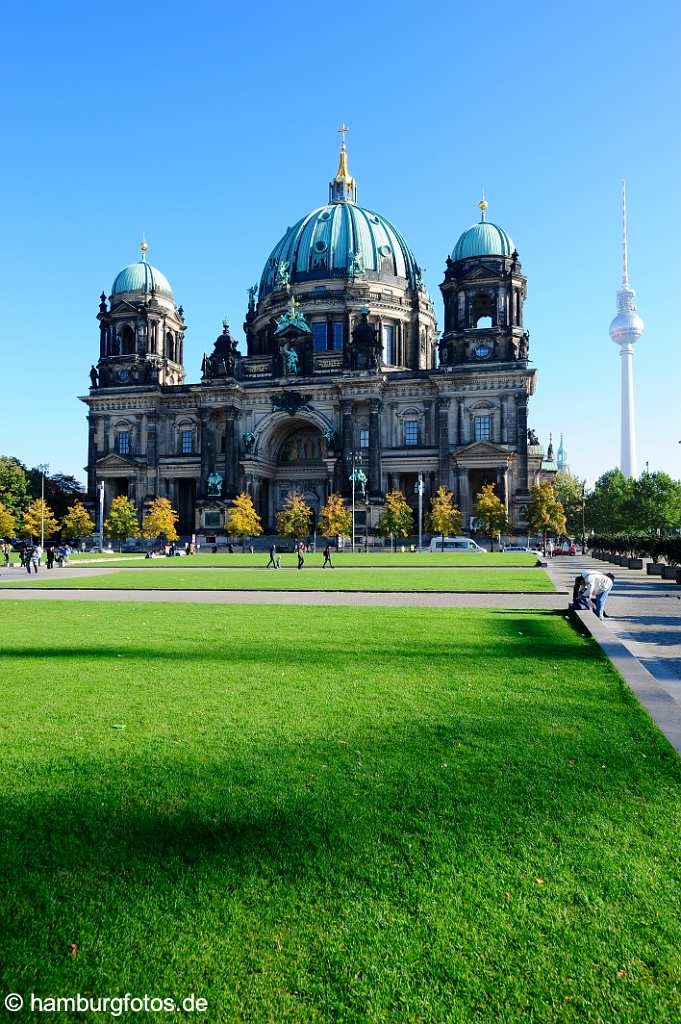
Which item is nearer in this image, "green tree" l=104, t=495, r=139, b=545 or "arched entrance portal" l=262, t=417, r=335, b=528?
"green tree" l=104, t=495, r=139, b=545

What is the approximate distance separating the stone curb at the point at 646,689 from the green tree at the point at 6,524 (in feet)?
245

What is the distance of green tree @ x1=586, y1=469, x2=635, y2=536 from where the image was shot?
90062 millimetres

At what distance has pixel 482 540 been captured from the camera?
2763 inches

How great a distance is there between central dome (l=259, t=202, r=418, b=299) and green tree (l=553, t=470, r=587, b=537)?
45.7 metres

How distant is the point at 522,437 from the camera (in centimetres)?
7044

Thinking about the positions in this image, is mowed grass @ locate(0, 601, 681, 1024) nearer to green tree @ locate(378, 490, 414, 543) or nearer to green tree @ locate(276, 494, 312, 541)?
green tree @ locate(378, 490, 414, 543)

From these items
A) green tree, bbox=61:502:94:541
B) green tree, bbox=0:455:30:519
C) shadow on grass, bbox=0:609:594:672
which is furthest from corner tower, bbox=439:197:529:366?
shadow on grass, bbox=0:609:594:672

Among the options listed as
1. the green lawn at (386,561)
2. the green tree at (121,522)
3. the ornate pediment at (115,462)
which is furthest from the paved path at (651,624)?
the ornate pediment at (115,462)

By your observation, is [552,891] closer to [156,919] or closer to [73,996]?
[156,919]

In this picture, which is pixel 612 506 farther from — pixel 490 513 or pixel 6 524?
pixel 6 524

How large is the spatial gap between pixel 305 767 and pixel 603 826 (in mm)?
2328

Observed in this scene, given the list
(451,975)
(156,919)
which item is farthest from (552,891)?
(156,919)

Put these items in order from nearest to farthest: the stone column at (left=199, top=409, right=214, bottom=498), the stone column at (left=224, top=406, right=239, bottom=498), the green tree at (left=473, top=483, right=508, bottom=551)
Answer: the green tree at (left=473, top=483, right=508, bottom=551)
the stone column at (left=224, top=406, right=239, bottom=498)
the stone column at (left=199, top=409, right=214, bottom=498)

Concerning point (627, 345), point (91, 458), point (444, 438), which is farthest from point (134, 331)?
point (627, 345)
